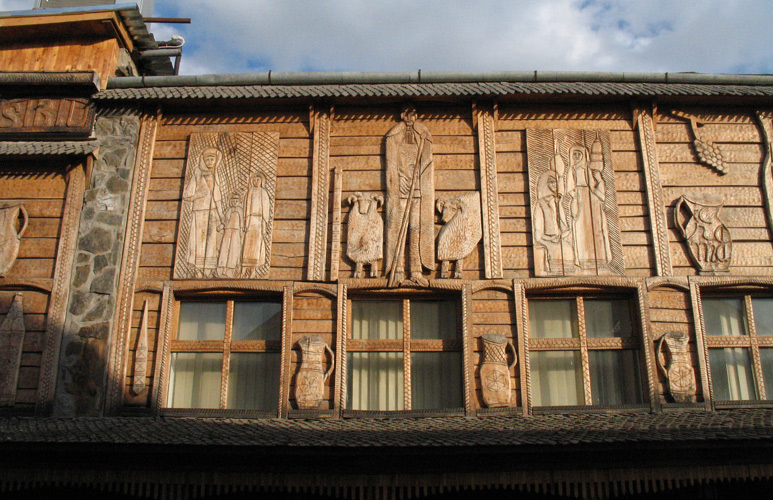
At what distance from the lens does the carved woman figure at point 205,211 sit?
9.59 metres

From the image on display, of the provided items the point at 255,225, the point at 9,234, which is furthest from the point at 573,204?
the point at 9,234

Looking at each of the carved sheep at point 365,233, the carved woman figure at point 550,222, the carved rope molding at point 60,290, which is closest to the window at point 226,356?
the carved sheep at point 365,233

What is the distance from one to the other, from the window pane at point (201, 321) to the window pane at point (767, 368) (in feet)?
24.4

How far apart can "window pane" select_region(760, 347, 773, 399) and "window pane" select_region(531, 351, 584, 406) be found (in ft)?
8.24

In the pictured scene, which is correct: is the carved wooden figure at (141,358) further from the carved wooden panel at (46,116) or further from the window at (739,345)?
the window at (739,345)

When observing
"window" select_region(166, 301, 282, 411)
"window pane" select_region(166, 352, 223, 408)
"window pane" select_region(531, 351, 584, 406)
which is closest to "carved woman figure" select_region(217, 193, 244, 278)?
"window" select_region(166, 301, 282, 411)

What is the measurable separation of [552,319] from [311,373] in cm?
342

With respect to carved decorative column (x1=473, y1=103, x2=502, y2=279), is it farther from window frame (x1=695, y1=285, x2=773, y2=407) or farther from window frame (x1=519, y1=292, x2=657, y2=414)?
window frame (x1=695, y1=285, x2=773, y2=407)

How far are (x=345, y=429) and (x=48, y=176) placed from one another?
579 centimetres

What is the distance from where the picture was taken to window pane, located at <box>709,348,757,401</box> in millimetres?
9250

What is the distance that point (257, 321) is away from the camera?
31.5 feet

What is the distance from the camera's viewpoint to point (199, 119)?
1044 centimetres

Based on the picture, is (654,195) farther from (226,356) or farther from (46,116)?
(46,116)

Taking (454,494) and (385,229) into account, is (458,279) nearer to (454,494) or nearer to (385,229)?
(385,229)
